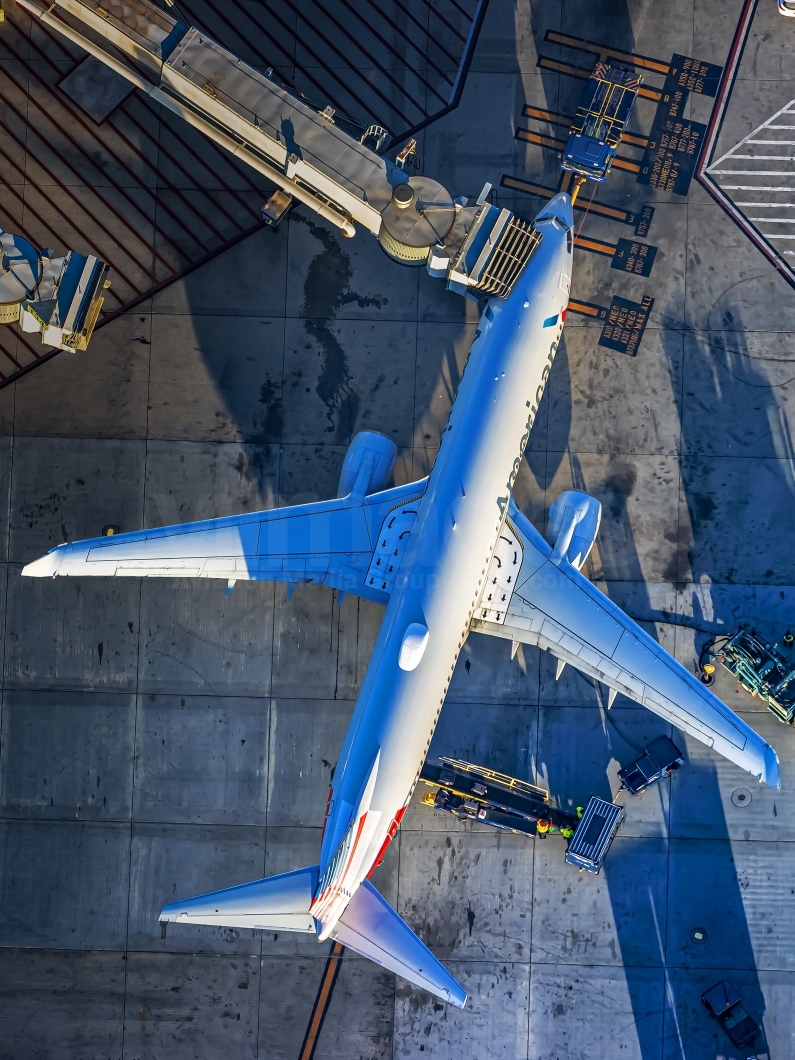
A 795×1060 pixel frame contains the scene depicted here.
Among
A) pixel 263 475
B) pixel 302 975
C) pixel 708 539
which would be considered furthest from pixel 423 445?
pixel 302 975

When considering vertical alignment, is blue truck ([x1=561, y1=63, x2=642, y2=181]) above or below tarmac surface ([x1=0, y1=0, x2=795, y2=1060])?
above

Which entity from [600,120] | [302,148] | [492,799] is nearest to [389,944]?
[492,799]

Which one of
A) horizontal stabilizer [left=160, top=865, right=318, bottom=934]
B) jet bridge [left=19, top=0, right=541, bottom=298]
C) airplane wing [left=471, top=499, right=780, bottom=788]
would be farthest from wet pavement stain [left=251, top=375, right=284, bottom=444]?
horizontal stabilizer [left=160, top=865, right=318, bottom=934]

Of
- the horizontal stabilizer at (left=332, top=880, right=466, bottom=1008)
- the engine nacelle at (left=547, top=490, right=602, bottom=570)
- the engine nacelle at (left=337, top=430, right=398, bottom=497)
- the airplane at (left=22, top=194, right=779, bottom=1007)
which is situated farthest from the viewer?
the engine nacelle at (left=337, top=430, right=398, bottom=497)

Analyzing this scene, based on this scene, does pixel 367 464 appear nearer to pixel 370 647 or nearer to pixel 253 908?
pixel 370 647

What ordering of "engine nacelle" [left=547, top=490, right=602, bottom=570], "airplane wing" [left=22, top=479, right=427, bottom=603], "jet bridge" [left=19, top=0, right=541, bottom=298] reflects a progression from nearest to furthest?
"airplane wing" [left=22, top=479, right=427, bottom=603] → "jet bridge" [left=19, top=0, right=541, bottom=298] → "engine nacelle" [left=547, top=490, right=602, bottom=570]

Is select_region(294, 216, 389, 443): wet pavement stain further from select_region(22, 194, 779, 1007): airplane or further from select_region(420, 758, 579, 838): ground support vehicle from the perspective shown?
select_region(420, 758, 579, 838): ground support vehicle
